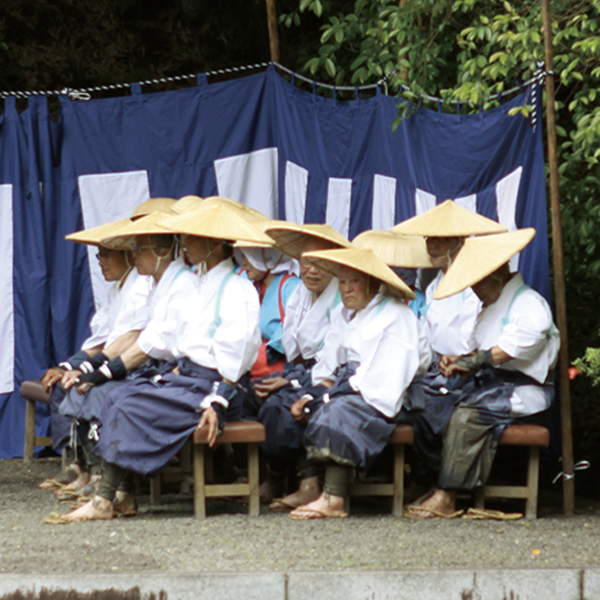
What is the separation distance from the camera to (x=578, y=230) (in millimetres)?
6012

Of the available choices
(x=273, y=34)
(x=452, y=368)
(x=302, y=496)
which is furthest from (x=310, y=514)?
(x=273, y=34)

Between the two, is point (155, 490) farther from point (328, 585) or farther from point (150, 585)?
point (328, 585)

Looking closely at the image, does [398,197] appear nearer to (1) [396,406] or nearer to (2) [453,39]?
(2) [453,39]

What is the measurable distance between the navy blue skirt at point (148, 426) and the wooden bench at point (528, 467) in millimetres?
1615

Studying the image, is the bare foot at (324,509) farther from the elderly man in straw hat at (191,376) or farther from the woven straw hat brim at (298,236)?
the woven straw hat brim at (298,236)

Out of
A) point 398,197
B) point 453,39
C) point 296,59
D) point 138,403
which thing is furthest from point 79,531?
point 296,59

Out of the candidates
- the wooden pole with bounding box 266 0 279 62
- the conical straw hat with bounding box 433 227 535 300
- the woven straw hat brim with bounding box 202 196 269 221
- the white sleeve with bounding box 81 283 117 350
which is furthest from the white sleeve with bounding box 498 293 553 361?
the wooden pole with bounding box 266 0 279 62

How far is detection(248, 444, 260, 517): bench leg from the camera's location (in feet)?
17.9

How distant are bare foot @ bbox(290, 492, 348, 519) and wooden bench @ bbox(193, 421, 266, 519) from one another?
251mm

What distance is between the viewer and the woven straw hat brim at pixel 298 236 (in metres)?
6.04

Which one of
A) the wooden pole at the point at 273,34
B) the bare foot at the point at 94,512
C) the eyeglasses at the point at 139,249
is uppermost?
the wooden pole at the point at 273,34

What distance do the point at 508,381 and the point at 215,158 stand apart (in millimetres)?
2978

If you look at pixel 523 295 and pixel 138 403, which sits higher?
pixel 523 295

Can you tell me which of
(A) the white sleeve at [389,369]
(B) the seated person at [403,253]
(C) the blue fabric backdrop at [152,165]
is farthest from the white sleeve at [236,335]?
(C) the blue fabric backdrop at [152,165]
